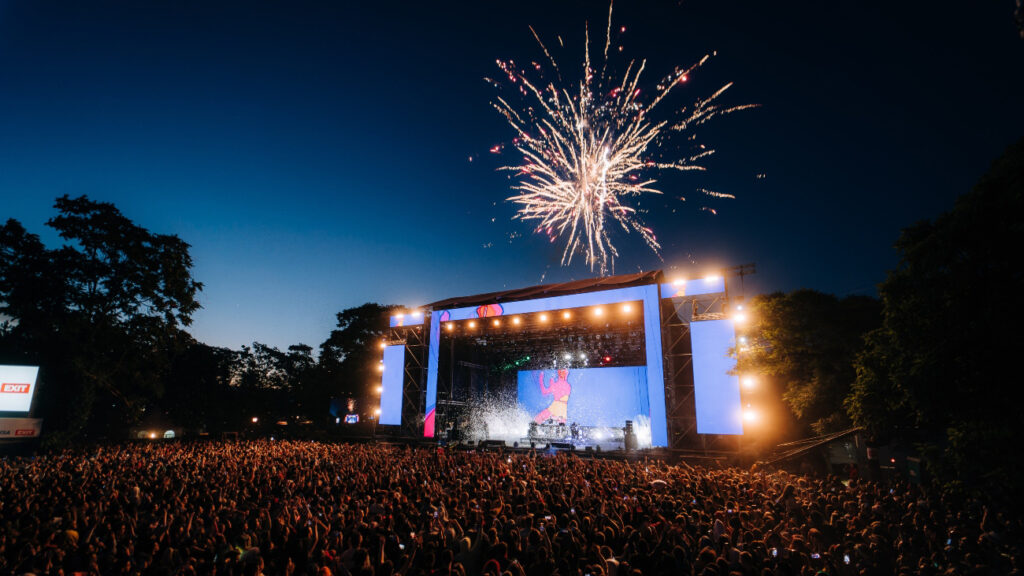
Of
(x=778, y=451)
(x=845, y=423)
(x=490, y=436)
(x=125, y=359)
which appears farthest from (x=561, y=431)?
(x=125, y=359)

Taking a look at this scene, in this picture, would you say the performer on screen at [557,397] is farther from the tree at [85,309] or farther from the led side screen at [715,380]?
the tree at [85,309]

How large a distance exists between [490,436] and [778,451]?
48.2 ft

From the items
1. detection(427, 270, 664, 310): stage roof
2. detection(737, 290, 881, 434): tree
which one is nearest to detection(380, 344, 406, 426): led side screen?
detection(427, 270, 664, 310): stage roof

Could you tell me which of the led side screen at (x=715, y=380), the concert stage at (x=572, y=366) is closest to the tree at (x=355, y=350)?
the concert stage at (x=572, y=366)

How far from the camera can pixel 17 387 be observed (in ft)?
57.7

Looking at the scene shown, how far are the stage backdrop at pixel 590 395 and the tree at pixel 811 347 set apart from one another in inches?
323

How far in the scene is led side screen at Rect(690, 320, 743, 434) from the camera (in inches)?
617

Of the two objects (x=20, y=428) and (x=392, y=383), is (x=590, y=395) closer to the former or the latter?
(x=392, y=383)

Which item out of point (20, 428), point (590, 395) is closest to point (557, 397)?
point (590, 395)

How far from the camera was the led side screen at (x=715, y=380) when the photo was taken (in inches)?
617

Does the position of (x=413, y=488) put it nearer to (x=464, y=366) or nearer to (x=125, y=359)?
(x=464, y=366)

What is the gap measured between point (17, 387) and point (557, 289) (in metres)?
21.5

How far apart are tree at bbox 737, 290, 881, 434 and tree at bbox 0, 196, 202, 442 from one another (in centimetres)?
2477

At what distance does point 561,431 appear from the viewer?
967 inches
